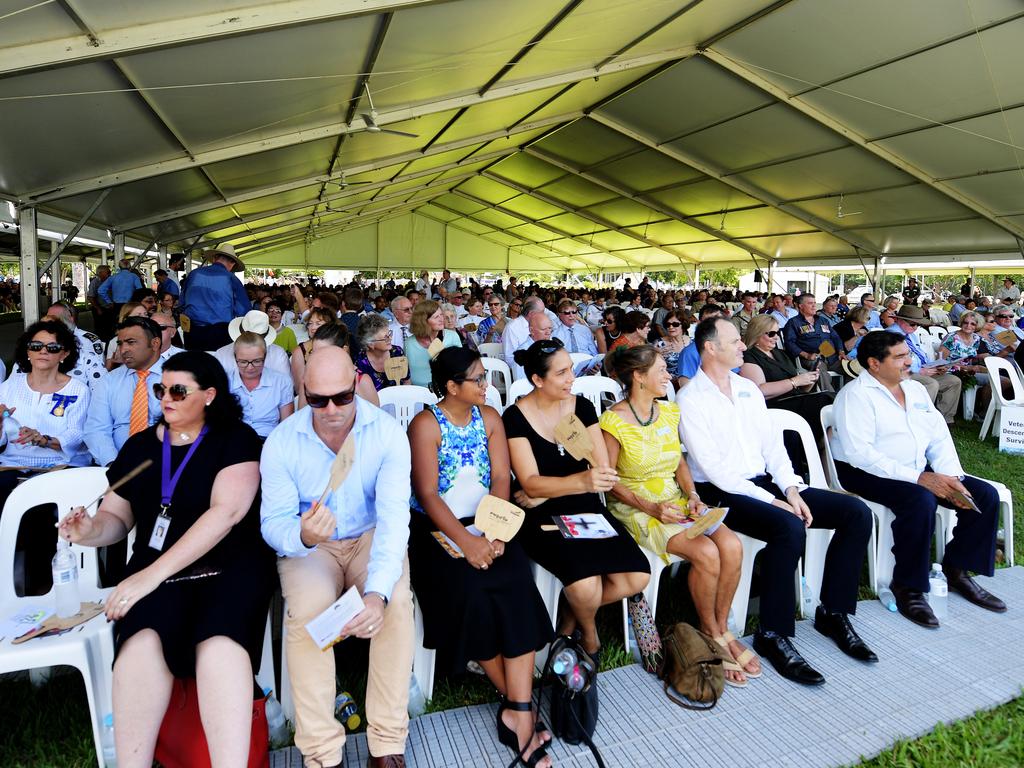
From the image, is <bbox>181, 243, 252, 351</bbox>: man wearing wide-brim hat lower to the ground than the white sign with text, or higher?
higher

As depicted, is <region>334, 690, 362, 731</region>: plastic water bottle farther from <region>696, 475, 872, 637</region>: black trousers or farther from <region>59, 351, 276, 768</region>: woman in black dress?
<region>696, 475, 872, 637</region>: black trousers

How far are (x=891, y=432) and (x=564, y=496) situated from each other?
180 centimetres

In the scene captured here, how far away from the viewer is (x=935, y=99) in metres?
9.12

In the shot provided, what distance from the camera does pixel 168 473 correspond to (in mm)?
1940

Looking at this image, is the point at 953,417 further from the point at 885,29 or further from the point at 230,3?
the point at 230,3

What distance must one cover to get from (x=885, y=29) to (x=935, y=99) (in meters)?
2.20

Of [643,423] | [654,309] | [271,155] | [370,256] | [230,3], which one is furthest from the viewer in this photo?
[370,256]

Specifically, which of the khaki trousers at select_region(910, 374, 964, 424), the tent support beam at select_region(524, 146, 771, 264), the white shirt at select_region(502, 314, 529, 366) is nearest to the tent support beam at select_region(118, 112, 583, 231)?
the tent support beam at select_region(524, 146, 771, 264)

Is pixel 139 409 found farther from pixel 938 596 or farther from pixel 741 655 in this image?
pixel 938 596

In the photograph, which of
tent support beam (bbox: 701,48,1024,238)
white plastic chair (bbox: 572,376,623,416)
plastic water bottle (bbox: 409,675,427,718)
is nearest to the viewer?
plastic water bottle (bbox: 409,675,427,718)

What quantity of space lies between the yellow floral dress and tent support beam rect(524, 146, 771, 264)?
15.0 meters

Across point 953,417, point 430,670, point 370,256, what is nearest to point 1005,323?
point 953,417

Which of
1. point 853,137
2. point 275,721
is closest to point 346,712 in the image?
point 275,721

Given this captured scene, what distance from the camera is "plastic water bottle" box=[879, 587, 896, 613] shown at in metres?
2.91
